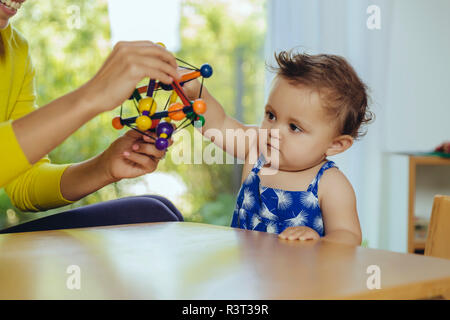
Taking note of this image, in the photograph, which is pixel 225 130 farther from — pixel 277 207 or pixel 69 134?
pixel 69 134

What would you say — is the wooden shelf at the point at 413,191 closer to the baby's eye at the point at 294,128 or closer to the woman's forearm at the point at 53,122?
the baby's eye at the point at 294,128

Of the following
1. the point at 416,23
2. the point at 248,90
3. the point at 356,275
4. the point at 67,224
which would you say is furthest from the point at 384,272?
the point at 248,90

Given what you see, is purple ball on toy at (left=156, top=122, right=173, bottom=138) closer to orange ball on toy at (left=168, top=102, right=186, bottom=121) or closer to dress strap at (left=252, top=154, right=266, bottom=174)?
orange ball on toy at (left=168, top=102, right=186, bottom=121)

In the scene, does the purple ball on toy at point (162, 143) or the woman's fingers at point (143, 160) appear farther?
the woman's fingers at point (143, 160)

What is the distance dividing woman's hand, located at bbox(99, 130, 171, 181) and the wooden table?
0.58 feet

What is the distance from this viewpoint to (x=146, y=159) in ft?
3.36

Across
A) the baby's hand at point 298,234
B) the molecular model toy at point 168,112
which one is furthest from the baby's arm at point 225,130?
the baby's hand at point 298,234

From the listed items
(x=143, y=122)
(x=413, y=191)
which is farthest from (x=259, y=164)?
(x=413, y=191)

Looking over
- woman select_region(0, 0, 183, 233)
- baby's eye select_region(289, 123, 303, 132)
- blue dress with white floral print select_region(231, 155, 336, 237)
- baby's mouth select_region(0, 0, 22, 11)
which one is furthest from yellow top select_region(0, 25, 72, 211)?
baby's eye select_region(289, 123, 303, 132)

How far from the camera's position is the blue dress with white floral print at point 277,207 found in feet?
3.77

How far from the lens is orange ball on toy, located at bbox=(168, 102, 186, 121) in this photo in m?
0.87

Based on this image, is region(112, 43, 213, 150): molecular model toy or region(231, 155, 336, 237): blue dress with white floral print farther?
region(231, 155, 336, 237): blue dress with white floral print

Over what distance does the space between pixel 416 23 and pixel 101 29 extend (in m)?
1.82

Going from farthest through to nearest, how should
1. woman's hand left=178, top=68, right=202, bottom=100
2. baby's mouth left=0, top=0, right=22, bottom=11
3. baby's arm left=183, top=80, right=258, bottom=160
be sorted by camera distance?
baby's arm left=183, top=80, right=258, bottom=160 < woman's hand left=178, top=68, right=202, bottom=100 < baby's mouth left=0, top=0, right=22, bottom=11
